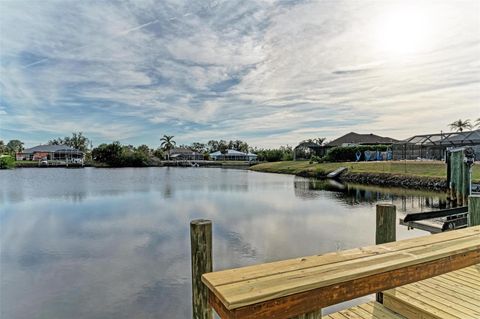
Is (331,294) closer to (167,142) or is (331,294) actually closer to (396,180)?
(396,180)

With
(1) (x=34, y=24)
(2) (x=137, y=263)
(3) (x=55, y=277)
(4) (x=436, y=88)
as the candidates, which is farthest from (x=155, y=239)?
(4) (x=436, y=88)

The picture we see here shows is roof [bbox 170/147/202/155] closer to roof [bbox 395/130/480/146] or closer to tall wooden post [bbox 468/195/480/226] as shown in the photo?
roof [bbox 395/130/480/146]

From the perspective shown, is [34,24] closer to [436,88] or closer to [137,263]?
[137,263]

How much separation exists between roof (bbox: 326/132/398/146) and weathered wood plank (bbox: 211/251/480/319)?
50.5 m

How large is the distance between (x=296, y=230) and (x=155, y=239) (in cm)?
451

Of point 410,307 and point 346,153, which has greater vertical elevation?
point 346,153

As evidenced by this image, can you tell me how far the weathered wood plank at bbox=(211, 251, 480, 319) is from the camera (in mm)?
1259

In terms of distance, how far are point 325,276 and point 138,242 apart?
825 centimetres

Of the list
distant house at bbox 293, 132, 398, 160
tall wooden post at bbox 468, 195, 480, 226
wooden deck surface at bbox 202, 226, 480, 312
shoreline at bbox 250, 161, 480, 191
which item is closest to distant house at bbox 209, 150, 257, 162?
distant house at bbox 293, 132, 398, 160

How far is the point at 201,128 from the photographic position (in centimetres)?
6538

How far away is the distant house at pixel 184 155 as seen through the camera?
67562 millimetres

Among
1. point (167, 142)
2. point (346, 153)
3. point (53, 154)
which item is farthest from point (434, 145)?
point (53, 154)

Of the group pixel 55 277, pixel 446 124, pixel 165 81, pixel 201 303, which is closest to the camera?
pixel 201 303

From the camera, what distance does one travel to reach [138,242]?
8.71 meters
